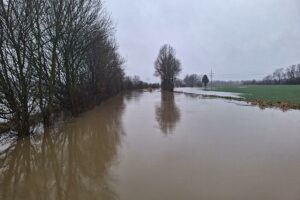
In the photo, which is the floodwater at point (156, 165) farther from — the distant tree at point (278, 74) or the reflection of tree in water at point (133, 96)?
the distant tree at point (278, 74)

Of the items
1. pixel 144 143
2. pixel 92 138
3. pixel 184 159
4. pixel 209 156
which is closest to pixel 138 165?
pixel 184 159

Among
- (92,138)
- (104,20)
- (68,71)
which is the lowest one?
(92,138)

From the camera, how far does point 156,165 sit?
6547mm

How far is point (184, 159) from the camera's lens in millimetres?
7000

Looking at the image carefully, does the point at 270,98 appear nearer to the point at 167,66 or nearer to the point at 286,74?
the point at 167,66

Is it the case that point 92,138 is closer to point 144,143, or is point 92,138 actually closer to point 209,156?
point 144,143

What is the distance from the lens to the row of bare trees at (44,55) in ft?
32.2

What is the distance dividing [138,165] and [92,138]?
13.4 feet

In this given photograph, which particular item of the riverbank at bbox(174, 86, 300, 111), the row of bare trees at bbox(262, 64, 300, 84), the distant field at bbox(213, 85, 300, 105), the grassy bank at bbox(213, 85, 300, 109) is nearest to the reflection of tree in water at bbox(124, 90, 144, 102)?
the riverbank at bbox(174, 86, 300, 111)

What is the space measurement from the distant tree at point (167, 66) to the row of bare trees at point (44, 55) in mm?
44745

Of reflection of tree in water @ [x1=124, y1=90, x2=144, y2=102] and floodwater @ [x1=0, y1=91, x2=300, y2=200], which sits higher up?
floodwater @ [x1=0, y1=91, x2=300, y2=200]

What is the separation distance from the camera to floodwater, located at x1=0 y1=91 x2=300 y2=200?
4941 millimetres

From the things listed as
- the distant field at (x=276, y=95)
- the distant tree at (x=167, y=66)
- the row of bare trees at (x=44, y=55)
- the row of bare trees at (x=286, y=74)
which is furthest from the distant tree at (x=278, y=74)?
the row of bare trees at (x=44, y=55)

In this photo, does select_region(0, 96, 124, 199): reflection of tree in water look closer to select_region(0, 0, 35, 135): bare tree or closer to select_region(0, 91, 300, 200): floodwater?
select_region(0, 91, 300, 200): floodwater
